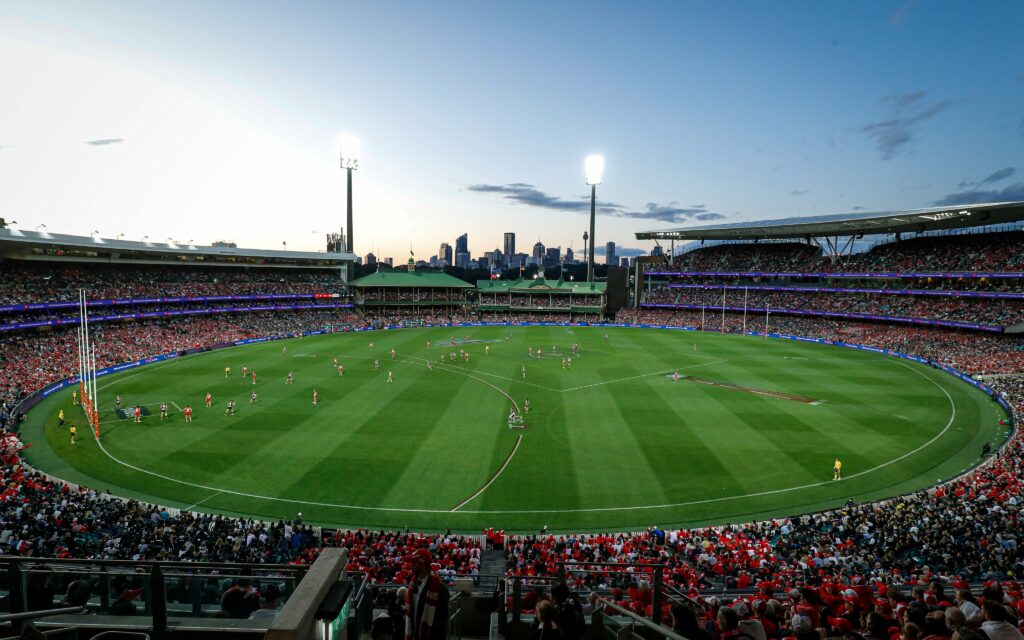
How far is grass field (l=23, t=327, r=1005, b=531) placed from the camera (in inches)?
923

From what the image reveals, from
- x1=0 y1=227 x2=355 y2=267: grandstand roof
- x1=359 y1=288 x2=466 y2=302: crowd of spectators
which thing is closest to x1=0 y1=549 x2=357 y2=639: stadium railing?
x1=0 y1=227 x2=355 y2=267: grandstand roof

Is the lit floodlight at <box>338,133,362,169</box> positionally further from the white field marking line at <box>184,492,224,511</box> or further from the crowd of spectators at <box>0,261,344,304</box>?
the white field marking line at <box>184,492,224,511</box>

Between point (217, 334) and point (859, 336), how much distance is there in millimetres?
83728

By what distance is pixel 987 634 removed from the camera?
5.65 meters

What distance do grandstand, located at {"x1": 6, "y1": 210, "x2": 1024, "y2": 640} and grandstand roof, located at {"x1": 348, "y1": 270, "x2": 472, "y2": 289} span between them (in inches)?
589

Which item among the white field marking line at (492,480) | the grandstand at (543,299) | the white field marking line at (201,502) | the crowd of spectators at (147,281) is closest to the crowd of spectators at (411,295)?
the grandstand at (543,299)

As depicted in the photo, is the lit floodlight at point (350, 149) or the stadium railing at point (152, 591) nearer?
the stadium railing at point (152, 591)

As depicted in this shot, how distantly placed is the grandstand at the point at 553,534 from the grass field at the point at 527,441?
174 cm

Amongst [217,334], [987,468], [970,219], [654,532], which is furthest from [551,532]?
[970,219]

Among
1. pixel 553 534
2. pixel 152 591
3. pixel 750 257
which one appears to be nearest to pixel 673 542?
pixel 553 534

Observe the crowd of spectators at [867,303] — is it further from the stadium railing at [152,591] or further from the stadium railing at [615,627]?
the stadium railing at [152,591]

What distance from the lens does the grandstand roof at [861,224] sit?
58.8m

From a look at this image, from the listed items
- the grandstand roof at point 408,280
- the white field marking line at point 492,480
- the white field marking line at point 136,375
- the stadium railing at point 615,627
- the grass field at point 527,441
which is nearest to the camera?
the stadium railing at point 615,627

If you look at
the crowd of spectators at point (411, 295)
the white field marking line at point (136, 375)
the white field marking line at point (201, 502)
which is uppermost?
the crowd of spectators at point (411, 295)
